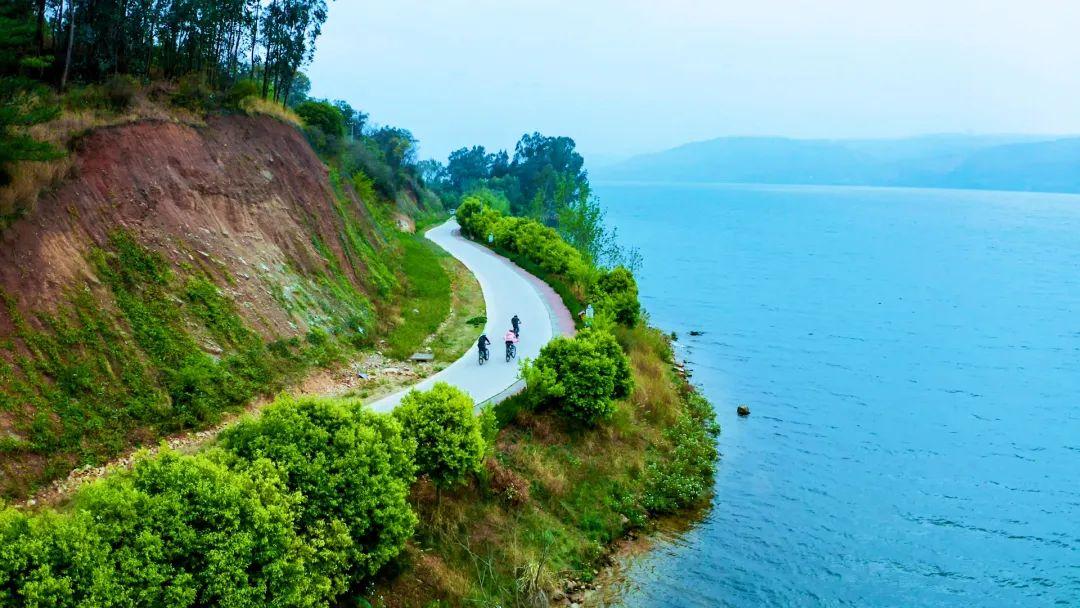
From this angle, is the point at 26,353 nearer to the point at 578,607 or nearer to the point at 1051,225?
the point at 578,607

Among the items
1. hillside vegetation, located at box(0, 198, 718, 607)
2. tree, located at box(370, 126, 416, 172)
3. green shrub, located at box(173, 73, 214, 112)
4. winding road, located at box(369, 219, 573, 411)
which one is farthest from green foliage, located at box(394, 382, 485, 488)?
tree, located at box(370, 126, 416, 172)

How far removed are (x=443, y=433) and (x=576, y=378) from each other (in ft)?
24.8

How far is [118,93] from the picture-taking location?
2522 centimetres

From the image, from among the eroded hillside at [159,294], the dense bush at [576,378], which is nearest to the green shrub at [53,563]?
the eroded hillside at [159,294]

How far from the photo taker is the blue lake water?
21.2 m

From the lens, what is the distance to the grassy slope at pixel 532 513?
1692 cm

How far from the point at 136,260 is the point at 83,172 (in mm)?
3295

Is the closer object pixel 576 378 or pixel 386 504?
pixel 386 504

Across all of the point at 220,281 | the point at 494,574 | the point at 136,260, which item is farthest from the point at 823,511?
the point at 136,260

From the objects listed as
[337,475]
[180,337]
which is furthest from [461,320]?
[337,475]

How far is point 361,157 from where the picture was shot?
65.5 metres

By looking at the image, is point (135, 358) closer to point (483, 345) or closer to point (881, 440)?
point (483, 345)

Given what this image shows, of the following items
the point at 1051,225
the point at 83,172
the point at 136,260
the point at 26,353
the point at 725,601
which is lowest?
the point at 725,601

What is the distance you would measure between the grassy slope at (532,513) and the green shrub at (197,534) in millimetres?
3384
